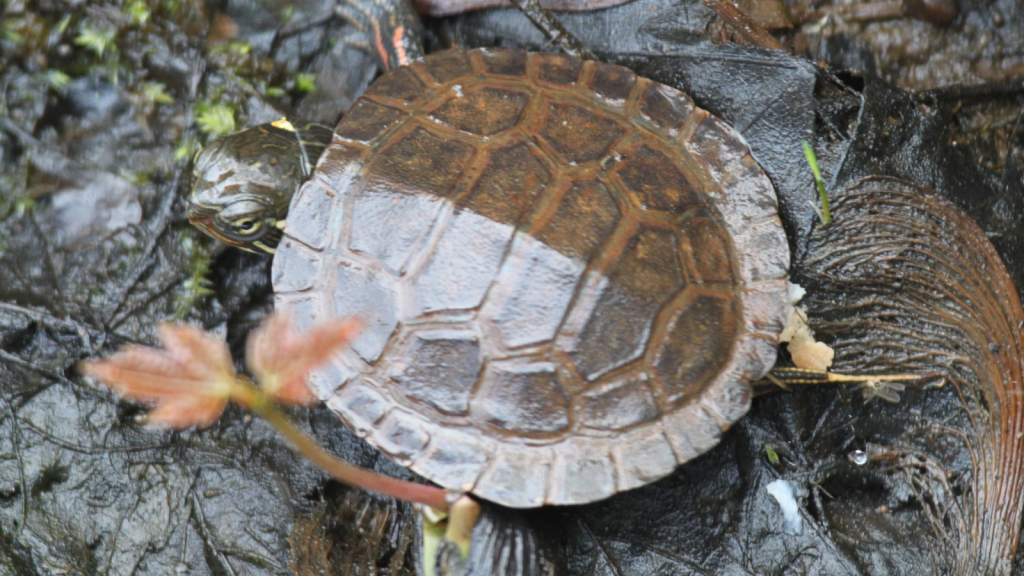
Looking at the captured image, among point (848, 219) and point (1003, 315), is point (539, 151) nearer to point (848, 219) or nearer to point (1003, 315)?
point (848, 219)

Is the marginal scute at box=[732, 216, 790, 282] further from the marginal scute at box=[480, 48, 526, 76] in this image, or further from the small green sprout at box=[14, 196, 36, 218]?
the small green sprout at box=[14, 196, 36, 218]

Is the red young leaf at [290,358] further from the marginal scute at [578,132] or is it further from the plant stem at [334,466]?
the marginal scute at [578,132]

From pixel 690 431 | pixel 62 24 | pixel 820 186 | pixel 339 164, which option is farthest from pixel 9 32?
pixel 820 186

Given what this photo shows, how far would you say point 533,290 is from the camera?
2.29m

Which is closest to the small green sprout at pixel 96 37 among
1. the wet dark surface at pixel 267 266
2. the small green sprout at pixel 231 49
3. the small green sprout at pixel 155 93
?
the wet dark surface at pixel 267 266

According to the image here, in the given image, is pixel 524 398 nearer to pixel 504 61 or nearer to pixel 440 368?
pixel 440 368

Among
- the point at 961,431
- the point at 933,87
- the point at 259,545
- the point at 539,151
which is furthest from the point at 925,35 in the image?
the point at 259,545

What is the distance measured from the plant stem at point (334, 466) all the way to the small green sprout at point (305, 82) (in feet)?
6.72

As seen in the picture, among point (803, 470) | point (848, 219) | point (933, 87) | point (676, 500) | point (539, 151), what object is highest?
point (933, 87)

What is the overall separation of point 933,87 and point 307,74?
3017 mm

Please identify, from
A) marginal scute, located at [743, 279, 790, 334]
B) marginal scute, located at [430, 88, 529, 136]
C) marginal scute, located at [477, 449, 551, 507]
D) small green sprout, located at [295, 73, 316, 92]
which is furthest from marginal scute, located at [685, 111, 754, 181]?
small green sprout, located at [295, 73, 316, 92]

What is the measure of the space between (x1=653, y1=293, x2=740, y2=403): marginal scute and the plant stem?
0.95m

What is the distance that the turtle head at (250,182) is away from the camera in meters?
2.71

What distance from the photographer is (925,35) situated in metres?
3.20
